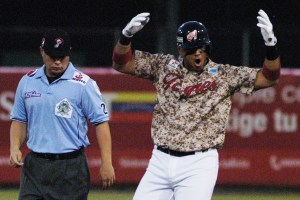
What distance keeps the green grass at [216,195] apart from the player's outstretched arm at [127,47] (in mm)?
5039

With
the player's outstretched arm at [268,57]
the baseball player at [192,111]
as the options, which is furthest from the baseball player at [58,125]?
the player's outstretched arm at [268,57]

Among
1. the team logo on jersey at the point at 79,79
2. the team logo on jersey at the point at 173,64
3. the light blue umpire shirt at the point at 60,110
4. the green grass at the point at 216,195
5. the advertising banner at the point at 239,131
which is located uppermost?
the team logo on jersey at the point at 173,64

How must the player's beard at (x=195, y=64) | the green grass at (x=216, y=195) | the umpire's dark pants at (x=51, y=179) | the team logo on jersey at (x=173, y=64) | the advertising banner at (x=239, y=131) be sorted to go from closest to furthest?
the umpire's dark pants at (x=51, y=179)
the player's beard at (x=195, y=64)
the team logo on jersey at (x=173, y=64)
the green grass at (x=216, y=195)
the advertising banner at (x=239, y=131)

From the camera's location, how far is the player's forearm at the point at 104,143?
25.4 feet

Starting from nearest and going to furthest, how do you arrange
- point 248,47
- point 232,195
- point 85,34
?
1. point 232,195
2. point 248,47
3. point 85,34

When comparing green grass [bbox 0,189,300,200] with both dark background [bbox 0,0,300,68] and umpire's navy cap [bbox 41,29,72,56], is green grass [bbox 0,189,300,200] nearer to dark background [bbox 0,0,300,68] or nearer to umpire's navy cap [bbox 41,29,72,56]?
dark background [bbox 0,0,300,68]

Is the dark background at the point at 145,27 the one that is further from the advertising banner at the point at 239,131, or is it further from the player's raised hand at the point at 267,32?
the player's raised hand at the point at 267,32

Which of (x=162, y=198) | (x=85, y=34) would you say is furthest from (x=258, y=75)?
(x=85, y=34)

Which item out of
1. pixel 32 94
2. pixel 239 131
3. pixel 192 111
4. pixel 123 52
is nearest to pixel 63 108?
pixel 32 94

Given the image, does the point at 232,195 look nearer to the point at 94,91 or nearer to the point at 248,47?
the point at 248,47

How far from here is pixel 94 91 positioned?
7.85 m

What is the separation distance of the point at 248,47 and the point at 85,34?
111 inches

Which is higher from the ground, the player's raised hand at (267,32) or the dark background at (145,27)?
the player's raised hand at (267,32)

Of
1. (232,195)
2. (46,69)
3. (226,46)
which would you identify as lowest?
(232,195)
